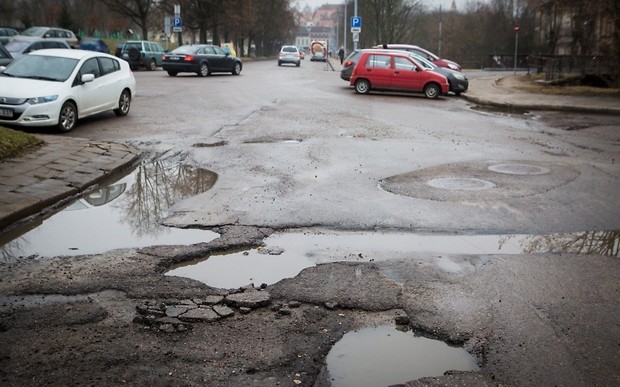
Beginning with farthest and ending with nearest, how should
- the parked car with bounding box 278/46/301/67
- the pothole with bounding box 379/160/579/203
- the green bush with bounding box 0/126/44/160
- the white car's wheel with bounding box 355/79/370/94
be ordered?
1. the parked car with bounding box 278/46/301/67
2. the white car's wheel with bounding box 355/79/370/94
3. the green bush with bounding box 0/126/44/160
4. the pothole with bounding box 379/160/579/203

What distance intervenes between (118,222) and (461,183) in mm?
4934

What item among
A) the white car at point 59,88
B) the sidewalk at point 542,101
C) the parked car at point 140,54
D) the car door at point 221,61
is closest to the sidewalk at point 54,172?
the white car at point 59,88

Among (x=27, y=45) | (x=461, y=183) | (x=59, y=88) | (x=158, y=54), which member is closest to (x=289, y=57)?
(x=158, y=54)

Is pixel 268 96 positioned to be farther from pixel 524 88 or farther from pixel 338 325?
pixel 338 325

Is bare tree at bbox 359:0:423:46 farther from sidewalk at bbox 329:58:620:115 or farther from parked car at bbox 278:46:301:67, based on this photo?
sidewalk at bbox 329:58:620:115

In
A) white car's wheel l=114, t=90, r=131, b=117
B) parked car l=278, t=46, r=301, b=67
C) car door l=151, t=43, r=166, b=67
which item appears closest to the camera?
white car's wheel l=114, t=90, r=131, b=117

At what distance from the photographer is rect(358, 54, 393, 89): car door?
940 inches

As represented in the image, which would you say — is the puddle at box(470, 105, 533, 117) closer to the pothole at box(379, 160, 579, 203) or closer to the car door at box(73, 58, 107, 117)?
the pothole at box(379, 160, 579, 203)

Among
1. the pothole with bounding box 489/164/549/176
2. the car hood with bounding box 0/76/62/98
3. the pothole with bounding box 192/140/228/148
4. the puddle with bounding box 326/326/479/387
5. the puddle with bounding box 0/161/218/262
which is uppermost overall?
the car hood with bounding box 0/76/62/98

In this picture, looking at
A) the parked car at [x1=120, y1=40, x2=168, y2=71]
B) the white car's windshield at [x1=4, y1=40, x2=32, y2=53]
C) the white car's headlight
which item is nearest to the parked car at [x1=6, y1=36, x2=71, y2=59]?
the white car's windshield at [x1=4, y1=40, x2=32, y2=53]

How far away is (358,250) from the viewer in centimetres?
612

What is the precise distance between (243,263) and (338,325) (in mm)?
1608

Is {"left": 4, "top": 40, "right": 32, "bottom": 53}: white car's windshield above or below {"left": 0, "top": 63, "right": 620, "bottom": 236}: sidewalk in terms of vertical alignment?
above

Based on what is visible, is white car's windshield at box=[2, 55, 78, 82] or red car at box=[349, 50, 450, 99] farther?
red car at box=[349, 50, 450, 99]
